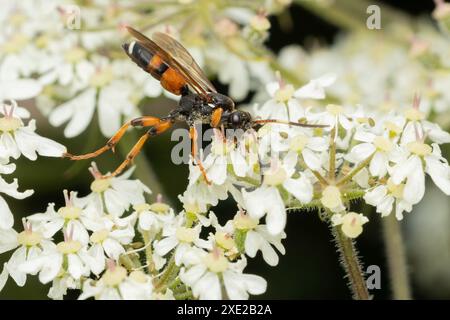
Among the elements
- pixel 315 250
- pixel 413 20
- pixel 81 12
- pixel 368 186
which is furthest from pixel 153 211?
pixel 413 20

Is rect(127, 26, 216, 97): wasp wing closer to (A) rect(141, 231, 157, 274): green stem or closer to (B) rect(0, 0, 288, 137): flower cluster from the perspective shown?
(B) rect(0, 0, 288, 137): flower cluster

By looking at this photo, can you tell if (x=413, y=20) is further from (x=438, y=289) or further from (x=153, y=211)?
(x=153, y=211)

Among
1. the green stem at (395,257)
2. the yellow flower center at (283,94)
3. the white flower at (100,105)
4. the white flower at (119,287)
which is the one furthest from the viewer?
the white flower at (100,105)

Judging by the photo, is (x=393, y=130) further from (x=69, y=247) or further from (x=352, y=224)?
(x=69, y=247)

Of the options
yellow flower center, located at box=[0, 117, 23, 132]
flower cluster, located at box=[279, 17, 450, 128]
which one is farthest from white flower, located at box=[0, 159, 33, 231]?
flower cluster, located at box=[279, 17, 450, 128]

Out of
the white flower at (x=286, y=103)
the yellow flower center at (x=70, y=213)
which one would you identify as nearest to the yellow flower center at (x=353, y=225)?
the white flower at (x=286, y=103)

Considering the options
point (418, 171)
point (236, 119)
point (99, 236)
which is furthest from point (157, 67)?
point (418, 171)

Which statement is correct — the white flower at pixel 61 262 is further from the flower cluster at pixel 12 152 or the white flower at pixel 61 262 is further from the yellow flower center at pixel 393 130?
the yellow flower center at pixel 393 130
